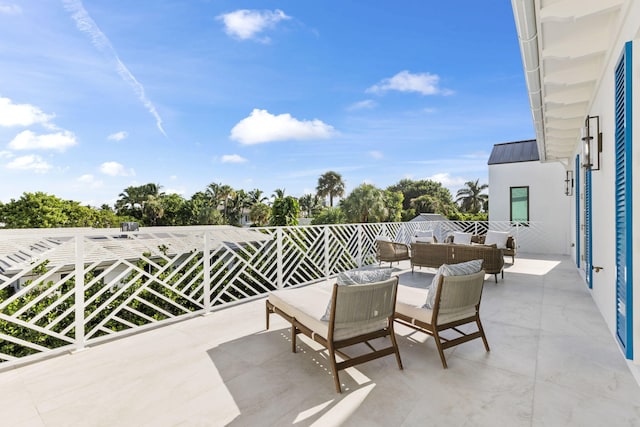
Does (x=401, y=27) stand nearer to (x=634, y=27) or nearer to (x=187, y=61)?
(x=634, y=27)

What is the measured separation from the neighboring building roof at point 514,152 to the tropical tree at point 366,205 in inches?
358

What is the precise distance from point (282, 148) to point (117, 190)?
20.3 m

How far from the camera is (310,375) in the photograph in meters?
2.45

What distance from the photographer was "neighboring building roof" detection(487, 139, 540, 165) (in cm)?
1049

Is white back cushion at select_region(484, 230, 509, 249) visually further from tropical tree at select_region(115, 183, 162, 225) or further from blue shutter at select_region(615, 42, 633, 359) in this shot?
tropical tree at select_region(115, 183, 162, 225)

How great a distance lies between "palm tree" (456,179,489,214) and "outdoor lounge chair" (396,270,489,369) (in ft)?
97.6

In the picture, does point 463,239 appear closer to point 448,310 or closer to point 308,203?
point 448,310

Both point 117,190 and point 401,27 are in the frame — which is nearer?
point 401,27

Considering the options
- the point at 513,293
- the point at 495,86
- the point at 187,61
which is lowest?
the point at 513,293

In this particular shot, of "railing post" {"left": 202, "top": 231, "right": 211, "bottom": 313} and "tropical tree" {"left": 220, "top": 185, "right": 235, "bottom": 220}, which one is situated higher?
"tropical tree" {"left": 220, "top": 185, "right": 235, "bottom": 220}

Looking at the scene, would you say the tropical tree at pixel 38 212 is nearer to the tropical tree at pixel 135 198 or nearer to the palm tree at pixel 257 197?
the tropical tree at pixel 135 198

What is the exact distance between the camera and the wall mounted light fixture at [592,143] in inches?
134

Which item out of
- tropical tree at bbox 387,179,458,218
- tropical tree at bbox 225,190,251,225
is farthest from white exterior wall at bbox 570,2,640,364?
tropical tree at bbox 225,190,251,225

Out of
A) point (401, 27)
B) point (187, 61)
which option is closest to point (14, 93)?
point (187, 61)
